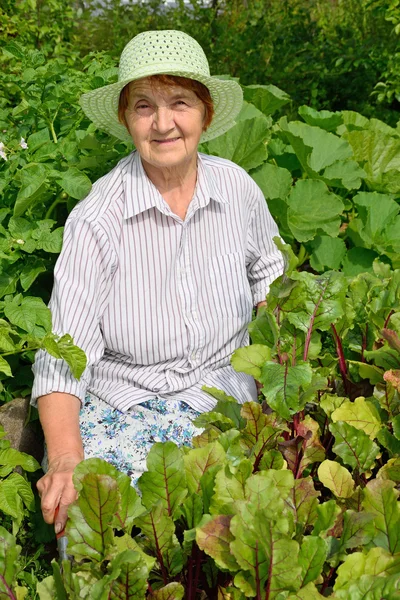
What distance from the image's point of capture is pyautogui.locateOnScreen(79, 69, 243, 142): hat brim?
231 centimetres

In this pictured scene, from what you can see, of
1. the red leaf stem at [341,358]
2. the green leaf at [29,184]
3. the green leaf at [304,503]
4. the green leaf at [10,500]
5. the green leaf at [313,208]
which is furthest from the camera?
the green leaf at [313,208]

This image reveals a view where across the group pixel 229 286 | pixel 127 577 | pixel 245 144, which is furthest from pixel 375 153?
pixel 127 577

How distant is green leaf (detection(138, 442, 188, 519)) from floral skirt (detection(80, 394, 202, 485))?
0.93 meters

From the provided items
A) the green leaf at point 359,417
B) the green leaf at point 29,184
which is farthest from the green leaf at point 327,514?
the green leaf at point 29,184

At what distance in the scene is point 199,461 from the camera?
1.31 m

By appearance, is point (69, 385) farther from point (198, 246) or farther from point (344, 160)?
point (344, 160)

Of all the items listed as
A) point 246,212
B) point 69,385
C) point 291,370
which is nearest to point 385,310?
point 291,370

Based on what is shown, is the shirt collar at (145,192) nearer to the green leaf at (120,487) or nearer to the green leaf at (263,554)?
the green leaf at (120,487)

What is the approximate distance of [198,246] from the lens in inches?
96.4

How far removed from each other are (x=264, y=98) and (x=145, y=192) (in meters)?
1.66

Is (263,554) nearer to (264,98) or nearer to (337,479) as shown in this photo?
(337,479)

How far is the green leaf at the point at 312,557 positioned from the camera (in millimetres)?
1096

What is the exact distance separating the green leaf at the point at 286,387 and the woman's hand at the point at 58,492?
22.5 inches

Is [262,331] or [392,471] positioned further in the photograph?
[262,331]
